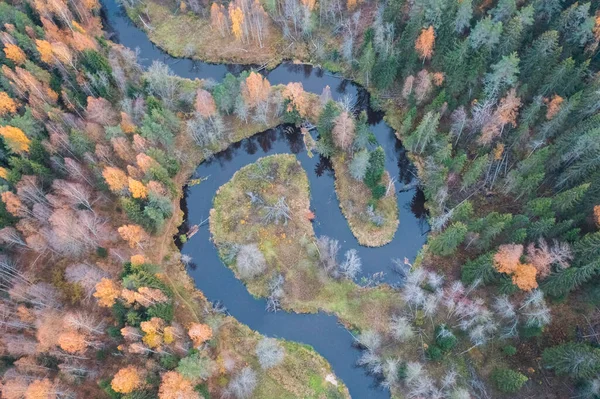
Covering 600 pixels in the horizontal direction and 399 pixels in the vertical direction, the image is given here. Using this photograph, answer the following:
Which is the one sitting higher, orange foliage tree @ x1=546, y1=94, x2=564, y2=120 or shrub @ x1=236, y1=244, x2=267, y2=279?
orange foliage tree @ x1=546, y1=94, x2=564, y2=120

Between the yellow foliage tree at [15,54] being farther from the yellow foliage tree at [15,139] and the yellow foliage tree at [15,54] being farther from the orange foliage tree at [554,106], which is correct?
the orange foliage tree at [554,106]

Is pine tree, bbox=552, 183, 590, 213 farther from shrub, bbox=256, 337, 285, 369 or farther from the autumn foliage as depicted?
shrub, bbox=256, 337, 285, 369

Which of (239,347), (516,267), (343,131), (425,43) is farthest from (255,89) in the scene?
(516,267)

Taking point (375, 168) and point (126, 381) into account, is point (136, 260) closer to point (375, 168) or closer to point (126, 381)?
point (126, 381)

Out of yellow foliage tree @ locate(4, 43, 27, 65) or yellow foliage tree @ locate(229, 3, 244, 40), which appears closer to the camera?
yellow foliage tree @ locate(4, 43, 27, 65)

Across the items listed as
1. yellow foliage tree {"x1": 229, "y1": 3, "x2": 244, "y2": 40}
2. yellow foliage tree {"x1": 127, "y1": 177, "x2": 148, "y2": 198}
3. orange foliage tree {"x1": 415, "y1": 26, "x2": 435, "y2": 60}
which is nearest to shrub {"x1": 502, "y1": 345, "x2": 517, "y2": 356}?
orange foliage tree {"x1": 415, "y1": 26, "x2": 435, "y2": 60}

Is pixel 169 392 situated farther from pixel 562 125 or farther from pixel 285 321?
pixel 562 125
